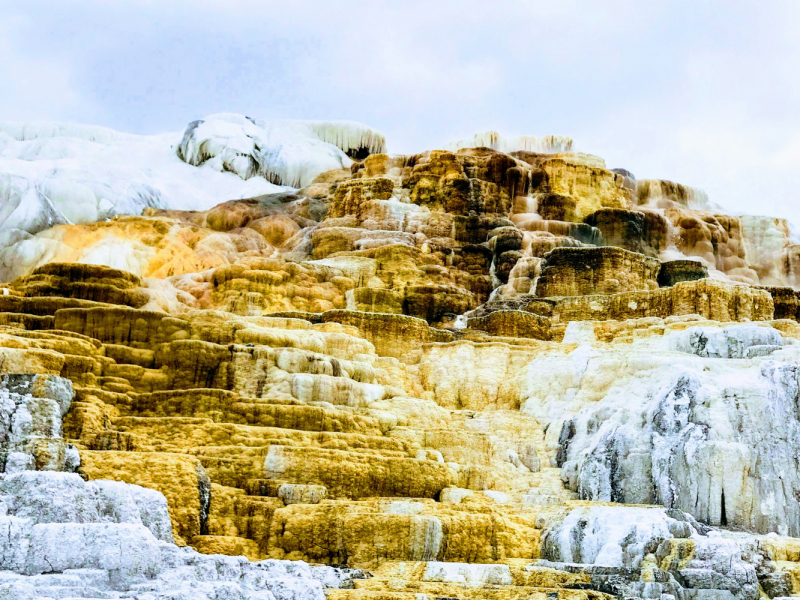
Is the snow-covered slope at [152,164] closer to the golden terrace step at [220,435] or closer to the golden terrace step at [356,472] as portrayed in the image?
the golden terrace step at [220,435]

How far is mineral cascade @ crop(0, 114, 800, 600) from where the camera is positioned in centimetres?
1236

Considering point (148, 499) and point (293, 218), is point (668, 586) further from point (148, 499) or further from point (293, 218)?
point (293, 218)

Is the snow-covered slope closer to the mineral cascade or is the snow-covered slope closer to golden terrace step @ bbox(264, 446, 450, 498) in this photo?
the mineral cascade

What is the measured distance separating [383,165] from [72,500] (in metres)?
34.9

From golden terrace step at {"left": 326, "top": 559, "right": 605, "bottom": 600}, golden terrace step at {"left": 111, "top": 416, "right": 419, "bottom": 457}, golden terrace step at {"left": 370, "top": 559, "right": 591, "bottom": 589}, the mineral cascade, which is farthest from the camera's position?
golden terrace step at {"left": 111, "top": 416, "right": 419, "bottom": 457}

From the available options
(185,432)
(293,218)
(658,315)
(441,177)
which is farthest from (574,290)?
(185,432)

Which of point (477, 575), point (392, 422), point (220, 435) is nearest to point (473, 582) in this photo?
point (477, 575)

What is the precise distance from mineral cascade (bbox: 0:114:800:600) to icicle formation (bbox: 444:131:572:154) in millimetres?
17940

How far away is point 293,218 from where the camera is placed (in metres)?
42.2

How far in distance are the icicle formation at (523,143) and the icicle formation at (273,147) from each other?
5161mm

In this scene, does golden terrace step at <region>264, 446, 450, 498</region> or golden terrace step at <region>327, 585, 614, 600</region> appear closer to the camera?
golden terrace step at <region>327, 585, 614, 600</region>

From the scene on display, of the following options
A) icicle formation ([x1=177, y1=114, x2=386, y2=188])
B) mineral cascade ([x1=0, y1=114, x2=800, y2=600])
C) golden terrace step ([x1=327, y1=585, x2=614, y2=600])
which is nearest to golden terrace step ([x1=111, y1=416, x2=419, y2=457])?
mineral cascade ([x1=0, y1=114, x2=800, y2=600])

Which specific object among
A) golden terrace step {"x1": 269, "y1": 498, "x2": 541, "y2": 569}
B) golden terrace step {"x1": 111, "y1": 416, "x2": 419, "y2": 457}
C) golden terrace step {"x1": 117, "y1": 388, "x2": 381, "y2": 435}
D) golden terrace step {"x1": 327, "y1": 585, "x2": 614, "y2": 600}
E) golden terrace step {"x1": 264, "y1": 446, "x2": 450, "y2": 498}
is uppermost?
golden terrace step {"x1": 117, "y1": 388, "x2": 381, "y2": 435}

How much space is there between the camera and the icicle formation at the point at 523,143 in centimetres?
5516
